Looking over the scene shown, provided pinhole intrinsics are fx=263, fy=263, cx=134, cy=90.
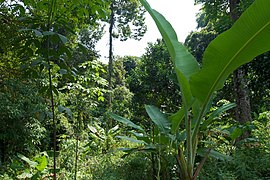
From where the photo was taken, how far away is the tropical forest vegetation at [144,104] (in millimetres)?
1524

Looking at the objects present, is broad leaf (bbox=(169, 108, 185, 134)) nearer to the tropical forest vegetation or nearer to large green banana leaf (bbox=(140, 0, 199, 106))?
the tropical forest vegetation

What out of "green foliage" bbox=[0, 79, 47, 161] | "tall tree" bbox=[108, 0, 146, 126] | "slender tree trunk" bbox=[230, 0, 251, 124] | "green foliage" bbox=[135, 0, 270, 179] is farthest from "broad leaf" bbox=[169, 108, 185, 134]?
"tall tree" bbox=[108, 0, 146, 126]

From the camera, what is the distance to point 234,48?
143 cm

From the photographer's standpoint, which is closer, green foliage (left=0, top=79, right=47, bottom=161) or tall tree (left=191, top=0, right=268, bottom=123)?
tall tree (left=191, top=0, right=268, bottom=123)

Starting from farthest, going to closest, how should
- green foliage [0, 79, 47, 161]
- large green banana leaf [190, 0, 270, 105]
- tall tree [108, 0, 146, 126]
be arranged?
tall tree [108, 0, 146, 126]
green foliage [0, 79, 47, 161]
large green banana leaf [190, 0, 270, 105]

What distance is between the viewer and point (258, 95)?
471 centimetres

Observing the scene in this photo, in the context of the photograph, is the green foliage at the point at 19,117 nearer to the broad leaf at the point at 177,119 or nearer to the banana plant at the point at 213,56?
the broad leaf at the point at 177,119

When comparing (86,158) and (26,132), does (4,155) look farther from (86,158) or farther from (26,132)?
(86,158)

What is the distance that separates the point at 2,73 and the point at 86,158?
1788 mm

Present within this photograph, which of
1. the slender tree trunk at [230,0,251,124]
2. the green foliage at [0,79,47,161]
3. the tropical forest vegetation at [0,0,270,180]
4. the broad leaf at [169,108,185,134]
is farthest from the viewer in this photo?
the green foliage at [0,79,47,161]

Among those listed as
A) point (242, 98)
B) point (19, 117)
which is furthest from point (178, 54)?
point (19, 117)

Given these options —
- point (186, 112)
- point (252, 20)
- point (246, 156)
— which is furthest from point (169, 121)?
point (252, 20)

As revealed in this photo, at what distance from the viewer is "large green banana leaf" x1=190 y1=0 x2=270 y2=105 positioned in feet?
4.35

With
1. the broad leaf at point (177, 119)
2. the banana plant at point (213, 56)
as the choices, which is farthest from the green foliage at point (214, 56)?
the broad leaf at point (177, 119)
